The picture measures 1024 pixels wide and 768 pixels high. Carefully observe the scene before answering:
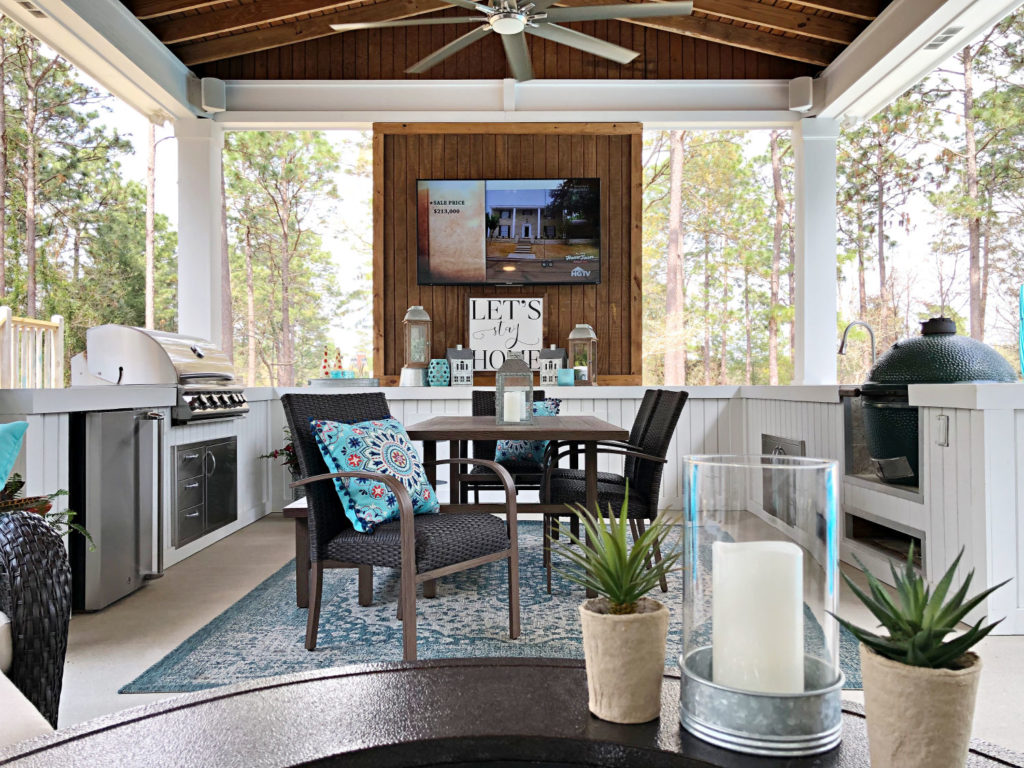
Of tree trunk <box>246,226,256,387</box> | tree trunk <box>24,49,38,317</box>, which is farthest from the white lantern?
tree trunk <box>246,226,256,387</box>

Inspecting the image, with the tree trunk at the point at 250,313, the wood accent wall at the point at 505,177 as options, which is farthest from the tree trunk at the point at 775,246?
the tree trunk at the point at 250,313

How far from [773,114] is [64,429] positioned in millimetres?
5670

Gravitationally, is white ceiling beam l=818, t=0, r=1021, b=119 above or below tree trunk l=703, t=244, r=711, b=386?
→ above

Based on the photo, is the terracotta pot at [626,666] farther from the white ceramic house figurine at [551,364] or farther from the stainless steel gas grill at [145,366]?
the white ceramic house figurine at [551,364]

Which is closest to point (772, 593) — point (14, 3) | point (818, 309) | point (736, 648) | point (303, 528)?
point (736, 648)

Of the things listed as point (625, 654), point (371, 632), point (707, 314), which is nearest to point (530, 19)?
point (371, 632)

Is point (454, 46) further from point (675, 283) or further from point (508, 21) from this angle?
point (675, 283)

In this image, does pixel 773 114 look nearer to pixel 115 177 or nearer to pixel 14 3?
pixel 14 3

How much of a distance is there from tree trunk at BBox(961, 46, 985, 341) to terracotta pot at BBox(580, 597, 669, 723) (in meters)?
11.0

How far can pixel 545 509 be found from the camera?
3.16 m

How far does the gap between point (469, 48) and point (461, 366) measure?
109 inches

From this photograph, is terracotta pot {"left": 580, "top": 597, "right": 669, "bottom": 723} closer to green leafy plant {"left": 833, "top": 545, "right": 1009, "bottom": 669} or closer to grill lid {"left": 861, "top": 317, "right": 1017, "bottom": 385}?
green leafy plant {"left": 833, "top": 545, "right": 1009, "bottom": 669}

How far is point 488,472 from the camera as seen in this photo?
14.3 feet

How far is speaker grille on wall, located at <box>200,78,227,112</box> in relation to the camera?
5988 mm
